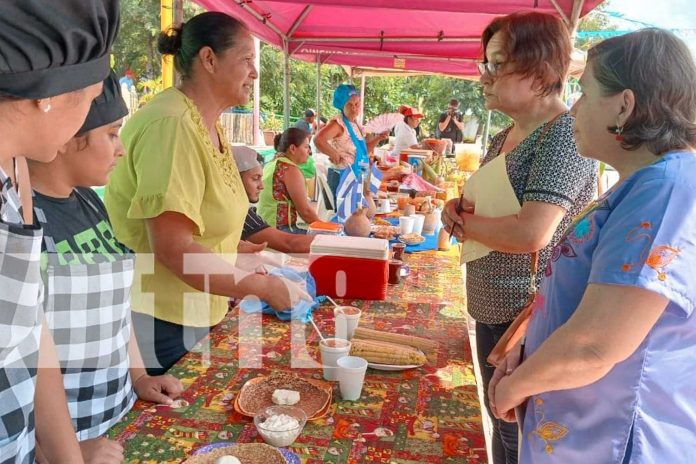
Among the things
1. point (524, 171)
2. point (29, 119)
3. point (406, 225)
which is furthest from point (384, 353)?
point (406, 225)

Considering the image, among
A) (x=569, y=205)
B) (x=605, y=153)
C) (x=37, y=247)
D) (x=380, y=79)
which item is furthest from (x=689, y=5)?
(x=380, y=79)

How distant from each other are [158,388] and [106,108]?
0.74 metres

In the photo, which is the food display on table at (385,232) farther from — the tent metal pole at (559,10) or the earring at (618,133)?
the earring at (618,133)

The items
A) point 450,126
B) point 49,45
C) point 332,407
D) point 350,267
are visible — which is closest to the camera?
point 49,45

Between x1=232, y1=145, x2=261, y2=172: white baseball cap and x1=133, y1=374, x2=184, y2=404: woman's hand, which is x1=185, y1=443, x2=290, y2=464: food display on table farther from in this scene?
x1=232, y1=145, x2=261, y2=172: white baseball cap

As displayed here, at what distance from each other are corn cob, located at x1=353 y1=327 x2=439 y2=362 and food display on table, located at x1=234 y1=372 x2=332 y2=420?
0.30 metres

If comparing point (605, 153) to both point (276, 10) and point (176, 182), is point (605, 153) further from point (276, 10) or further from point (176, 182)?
point (276, 10)

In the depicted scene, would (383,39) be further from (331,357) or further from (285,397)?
(285,397)

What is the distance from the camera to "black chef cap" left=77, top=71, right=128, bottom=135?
1.34 m

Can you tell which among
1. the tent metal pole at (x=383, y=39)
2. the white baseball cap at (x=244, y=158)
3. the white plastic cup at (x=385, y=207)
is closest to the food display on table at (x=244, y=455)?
the white baseball cap at (x=244, y=158)

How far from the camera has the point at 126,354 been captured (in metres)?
1.42

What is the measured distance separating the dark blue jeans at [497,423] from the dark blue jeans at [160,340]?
100cm

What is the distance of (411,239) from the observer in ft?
10.5

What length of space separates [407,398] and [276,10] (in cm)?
401
